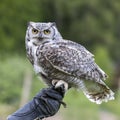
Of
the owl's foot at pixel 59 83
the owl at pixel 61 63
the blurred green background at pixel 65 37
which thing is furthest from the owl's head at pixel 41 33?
the blurred green background at pixel 65 37

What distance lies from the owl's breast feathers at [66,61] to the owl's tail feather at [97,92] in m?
0.05

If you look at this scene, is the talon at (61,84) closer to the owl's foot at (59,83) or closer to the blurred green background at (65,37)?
the owl's foot at (59,83)

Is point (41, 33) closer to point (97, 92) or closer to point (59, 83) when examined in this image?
point (59, 83)

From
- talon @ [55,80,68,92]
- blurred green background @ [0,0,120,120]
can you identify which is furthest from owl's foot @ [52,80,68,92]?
blurred green background @ [0,0,120,120]

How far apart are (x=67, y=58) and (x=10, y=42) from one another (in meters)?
20.7

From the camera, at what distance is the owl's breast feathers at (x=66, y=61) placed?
5793 mm

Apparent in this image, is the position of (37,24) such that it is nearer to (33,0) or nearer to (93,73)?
(93,73)

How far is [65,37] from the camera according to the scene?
33.7 meters

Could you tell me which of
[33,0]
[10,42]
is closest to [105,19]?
[33,0]

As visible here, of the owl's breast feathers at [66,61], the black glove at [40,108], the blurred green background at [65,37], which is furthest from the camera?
the blurred green background at [65,37]

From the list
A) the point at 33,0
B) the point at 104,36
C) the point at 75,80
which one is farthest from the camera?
the point at 104,36

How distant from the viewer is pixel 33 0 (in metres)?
30.4

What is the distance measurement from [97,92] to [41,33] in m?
0.54

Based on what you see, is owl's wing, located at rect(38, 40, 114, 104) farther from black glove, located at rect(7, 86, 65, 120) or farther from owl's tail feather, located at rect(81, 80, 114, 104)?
black glove, located at rect(7, 86, 65, 120)
